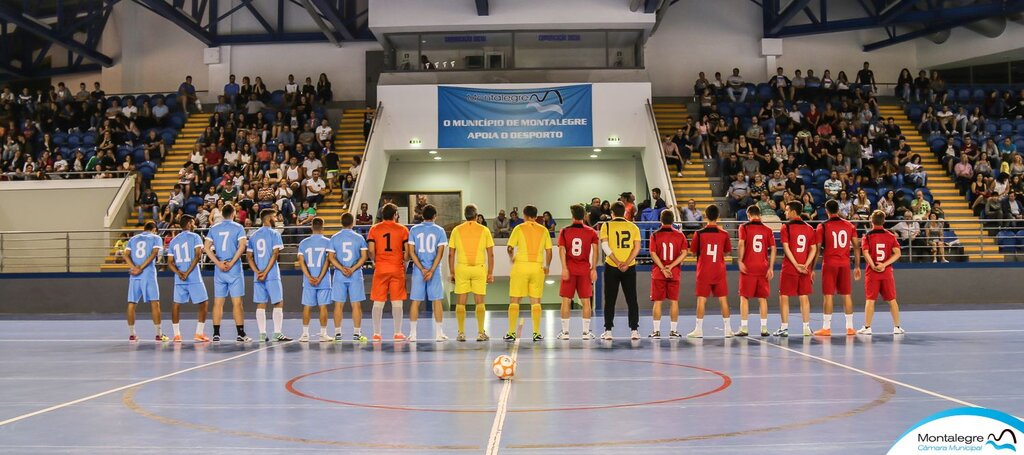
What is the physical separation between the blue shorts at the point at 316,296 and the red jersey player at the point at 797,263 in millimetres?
6897

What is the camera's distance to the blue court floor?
6148mm

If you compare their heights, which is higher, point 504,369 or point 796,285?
point 796,285

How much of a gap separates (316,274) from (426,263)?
175 cm

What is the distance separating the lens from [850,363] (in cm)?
1036

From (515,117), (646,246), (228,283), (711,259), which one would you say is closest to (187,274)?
(228,283)

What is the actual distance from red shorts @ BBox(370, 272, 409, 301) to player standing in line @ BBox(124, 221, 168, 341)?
3.56 m

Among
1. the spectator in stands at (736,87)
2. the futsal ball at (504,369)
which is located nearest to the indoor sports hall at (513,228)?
the futsal ball at (504,369)

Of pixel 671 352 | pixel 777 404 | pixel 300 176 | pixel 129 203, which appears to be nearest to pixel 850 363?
pixel 671 352

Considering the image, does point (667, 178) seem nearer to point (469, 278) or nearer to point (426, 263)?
point (469, 278)

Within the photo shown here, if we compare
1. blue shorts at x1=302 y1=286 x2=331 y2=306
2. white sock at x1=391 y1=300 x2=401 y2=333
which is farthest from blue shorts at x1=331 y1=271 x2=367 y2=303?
white sock at x1=391 y1=300 x2=401 y2=333

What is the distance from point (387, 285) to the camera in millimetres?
13969

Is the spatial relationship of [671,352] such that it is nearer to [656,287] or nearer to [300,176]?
[656,287]

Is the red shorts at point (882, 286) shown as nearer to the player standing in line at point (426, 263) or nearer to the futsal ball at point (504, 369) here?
the player standing in line at point (426, 263)

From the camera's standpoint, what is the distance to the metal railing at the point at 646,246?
879 inches
